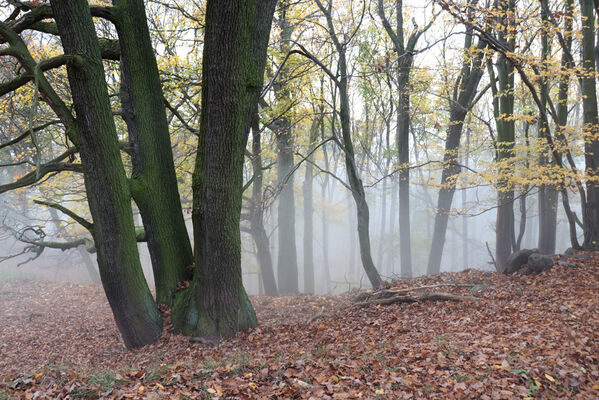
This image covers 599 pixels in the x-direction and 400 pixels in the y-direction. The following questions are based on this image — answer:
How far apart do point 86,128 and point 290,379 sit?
4.10 m

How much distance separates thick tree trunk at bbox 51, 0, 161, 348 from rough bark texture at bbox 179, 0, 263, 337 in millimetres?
707

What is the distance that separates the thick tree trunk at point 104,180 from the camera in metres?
5.00

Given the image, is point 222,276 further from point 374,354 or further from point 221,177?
point 374,354

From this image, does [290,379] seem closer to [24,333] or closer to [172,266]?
[172,266]

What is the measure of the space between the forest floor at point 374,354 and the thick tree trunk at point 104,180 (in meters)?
0.63

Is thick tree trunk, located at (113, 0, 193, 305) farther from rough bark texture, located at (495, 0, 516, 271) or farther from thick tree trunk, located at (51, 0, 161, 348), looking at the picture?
rough bark texture, located at (495, 0, 516, 271)

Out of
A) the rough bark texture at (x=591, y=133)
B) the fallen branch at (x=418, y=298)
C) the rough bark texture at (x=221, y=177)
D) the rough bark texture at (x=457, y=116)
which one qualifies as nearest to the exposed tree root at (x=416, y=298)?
the fallen branch at (x=418, y=298)

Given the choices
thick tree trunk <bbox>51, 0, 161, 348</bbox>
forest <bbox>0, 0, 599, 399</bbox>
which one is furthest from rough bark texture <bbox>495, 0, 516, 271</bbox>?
thick tree trunk <bbox>51, 0, 161, 348</bbox>

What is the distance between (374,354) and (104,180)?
419 centimetres

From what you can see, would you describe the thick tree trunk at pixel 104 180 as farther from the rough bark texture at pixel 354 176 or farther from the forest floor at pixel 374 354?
the rough bark texture at pixel 354 176

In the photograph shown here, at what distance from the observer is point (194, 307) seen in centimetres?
596

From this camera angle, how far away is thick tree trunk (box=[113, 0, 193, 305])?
19.6 ft

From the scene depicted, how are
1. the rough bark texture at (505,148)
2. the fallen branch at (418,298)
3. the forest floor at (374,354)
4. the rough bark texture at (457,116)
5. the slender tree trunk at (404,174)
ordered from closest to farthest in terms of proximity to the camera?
the forest floor at (374,354) → the fallen branch at (418,298) → the rough bark texture at (505,148) → the rough bark texture at (457,116) → the slender tree trunk at (404,174)

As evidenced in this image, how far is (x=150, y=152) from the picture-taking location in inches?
244
